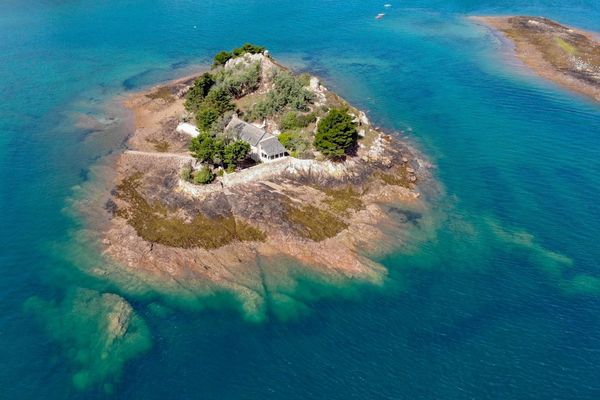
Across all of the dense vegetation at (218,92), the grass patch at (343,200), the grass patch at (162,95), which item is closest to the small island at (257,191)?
the grass patch at (343,200)

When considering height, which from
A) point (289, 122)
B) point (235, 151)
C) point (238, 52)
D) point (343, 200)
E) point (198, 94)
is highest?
point (238, 52)

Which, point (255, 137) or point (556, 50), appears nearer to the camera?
point (255, 137)

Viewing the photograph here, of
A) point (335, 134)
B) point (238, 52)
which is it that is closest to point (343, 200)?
point (335, 134)

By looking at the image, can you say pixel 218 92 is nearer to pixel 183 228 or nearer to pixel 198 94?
pixel 198 94

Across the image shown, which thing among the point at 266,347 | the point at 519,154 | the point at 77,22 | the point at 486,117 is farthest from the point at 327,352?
the point at 77,22

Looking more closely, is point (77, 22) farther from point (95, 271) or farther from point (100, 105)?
point (95, 271)
